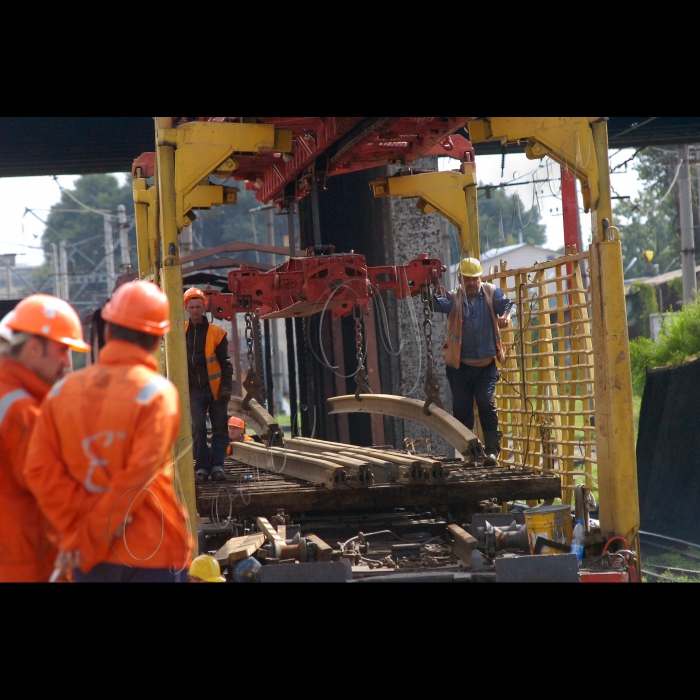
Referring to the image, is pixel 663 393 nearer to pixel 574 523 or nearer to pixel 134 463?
pixel 574 523

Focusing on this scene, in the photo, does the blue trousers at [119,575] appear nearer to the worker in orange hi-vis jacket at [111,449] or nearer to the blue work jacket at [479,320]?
the worker in orange hi-vis jacket at [111,449]

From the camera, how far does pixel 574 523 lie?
23.7 ft

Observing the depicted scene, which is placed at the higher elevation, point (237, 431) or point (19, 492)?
point (19, 492)

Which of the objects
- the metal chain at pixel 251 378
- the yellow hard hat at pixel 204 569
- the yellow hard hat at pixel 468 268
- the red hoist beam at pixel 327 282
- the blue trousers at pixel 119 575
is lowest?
the yellow hard hat at pixel 204 569

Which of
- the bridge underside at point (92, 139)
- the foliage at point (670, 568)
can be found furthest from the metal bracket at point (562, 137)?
the bridge underside at point (92, 139)

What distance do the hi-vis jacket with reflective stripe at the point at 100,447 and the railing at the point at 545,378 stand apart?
4.76 m

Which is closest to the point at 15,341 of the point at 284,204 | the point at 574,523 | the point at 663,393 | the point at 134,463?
the point at 134,463

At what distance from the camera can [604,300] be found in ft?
21.7

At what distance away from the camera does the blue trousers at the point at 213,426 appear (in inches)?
328

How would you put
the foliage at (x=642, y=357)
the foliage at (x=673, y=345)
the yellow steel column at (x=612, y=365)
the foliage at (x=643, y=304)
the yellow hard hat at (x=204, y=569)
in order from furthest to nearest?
the foliage at (x=643, y=304), the foliage at (x=642, y=357), the foliage at (x=673, y=345), the yellow steel column at (x=612, y=365), the yellow hard hat at (x=204, y=569)

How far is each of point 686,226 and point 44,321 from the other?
19243 millimetres

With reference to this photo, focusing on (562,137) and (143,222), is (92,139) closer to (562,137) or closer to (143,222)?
(143,222)

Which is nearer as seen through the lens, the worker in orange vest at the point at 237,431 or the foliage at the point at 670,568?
the foliage at the point at 670,568

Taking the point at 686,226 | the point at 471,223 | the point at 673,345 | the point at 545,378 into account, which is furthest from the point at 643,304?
the point at 545,378
